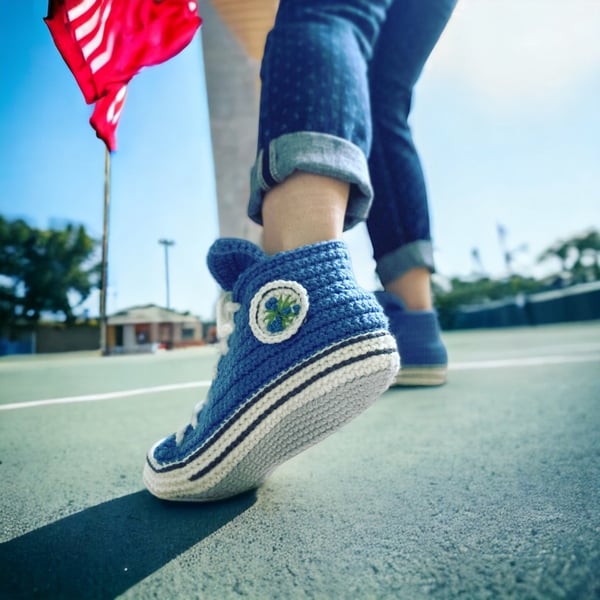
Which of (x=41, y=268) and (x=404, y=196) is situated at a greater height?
(x=41, y=268)

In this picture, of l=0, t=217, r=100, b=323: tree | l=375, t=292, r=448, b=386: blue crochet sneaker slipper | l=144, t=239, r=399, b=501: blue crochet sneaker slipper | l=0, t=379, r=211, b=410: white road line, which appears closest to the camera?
l=144, t=239, r=399, b=501: blue crochet sneaker slipper

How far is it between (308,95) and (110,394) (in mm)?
→ 897

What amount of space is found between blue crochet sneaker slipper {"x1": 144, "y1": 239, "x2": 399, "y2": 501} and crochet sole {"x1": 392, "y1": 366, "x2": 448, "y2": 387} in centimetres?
47

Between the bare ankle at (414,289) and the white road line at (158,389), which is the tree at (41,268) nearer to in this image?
the white road line at (158,389)

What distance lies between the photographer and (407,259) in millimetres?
799

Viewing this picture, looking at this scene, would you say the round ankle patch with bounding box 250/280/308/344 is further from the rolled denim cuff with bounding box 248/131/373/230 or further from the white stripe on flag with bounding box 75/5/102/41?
the white stripe on flag with bounding box 75/5/102/41

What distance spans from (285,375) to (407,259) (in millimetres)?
534

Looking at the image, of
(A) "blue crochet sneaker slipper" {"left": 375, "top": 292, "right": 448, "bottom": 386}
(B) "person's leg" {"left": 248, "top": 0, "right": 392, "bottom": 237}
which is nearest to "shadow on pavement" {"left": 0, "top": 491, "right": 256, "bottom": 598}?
(B) "person's leg" {"left": 248, "top": 0, "right": 392, "bottom": 237}

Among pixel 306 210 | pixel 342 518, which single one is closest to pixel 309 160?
pixel 306 210

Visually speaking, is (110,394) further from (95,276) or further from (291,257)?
(291,257)

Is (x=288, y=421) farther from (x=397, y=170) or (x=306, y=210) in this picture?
(x=397, y=170)

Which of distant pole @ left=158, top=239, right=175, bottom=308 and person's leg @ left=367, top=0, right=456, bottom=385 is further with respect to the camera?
distant pole @ left=158, top=239, right=175, bottom=308

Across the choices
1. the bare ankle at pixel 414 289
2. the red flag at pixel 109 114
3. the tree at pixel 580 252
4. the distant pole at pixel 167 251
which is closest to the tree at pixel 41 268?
the distant pole at pixel 167 251

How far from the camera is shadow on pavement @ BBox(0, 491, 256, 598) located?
23 cm
